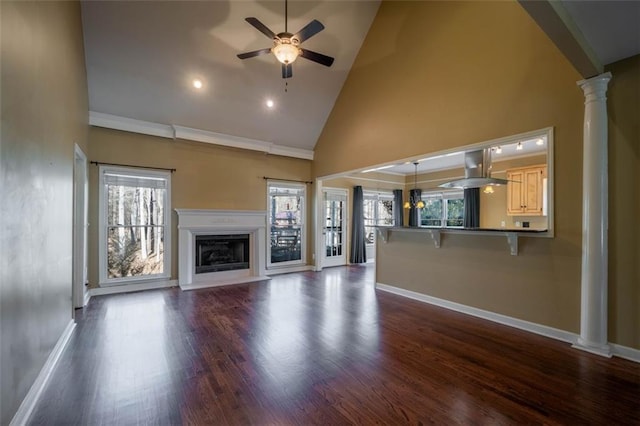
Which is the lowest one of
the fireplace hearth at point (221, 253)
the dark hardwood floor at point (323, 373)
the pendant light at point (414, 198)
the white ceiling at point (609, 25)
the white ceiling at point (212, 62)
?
the dark hardwood floor at point (323, 373)

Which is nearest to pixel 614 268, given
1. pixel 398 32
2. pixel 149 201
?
pixel 398 32

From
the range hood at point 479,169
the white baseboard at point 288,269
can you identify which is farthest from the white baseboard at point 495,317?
the white baseboard at point 288,269

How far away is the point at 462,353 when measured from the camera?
2771mm

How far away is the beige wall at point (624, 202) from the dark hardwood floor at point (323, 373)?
1.35 ft

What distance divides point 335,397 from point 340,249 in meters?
6.02

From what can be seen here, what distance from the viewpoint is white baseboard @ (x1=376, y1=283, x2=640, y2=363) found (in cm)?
269

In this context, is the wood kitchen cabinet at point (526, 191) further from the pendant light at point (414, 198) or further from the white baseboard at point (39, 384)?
the white baseboard at point (39, 384)

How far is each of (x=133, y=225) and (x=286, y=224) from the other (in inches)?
125

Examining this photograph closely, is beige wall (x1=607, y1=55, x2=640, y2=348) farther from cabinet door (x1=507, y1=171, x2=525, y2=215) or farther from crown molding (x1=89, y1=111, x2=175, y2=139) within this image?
crown molding (x1=89, y1=111, x2=175, y2=139)

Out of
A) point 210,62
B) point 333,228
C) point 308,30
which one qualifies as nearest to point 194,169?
point 210,62

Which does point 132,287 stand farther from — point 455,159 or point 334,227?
point 455,159

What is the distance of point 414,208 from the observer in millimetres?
9320

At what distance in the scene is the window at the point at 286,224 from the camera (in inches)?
267

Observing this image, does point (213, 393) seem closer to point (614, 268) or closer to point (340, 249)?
point (614, 268)
